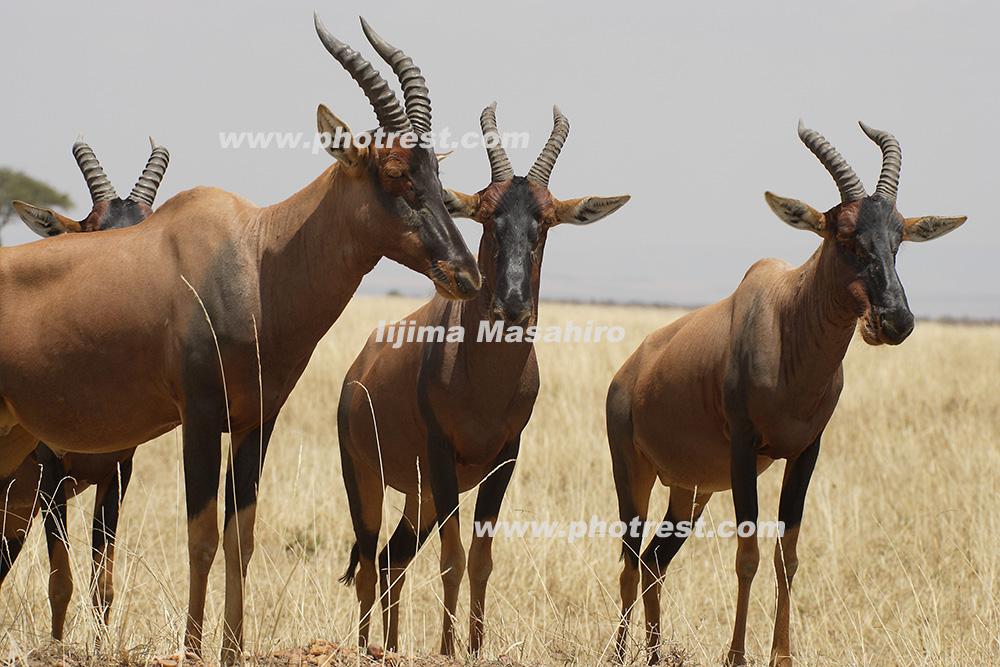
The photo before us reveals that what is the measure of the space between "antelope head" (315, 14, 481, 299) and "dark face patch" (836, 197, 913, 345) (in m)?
2.29

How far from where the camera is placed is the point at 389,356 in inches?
249

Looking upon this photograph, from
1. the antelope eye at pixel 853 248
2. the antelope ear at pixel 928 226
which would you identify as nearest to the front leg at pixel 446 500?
the antelope eye at pixel 853 248

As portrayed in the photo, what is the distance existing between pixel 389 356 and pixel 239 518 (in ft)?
6.65

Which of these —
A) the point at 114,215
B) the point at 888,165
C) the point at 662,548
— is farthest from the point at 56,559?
the point at 888,165

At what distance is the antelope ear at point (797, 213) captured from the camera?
563 centimetres

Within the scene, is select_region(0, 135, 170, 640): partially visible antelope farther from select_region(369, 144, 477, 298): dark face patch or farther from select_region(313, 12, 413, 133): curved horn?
select_region(313, 12, 413, 133): curved horn

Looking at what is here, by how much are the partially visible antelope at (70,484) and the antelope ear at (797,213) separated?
4075mm

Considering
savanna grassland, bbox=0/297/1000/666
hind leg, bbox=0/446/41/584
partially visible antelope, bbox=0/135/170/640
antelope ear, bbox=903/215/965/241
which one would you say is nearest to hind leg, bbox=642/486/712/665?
savanna grassland, bbox=0/297/1000/666

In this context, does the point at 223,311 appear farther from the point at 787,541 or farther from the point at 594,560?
the point at 594,560

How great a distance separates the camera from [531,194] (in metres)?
5.48

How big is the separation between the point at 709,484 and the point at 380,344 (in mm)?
2447

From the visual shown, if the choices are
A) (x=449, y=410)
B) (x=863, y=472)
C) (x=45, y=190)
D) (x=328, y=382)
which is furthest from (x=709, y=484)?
(x=45, y=190)

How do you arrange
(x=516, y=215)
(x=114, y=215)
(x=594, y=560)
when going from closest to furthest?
(x=516, y=215) < (x=114, y=215) < (x=594, y=560)

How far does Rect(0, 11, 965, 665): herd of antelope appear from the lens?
4.37 metres
